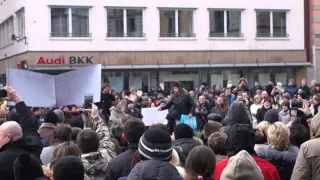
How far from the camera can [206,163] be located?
5230 millimetres

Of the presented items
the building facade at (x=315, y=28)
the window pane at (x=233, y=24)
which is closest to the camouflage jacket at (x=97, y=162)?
the window pane at (x=233, y=24)

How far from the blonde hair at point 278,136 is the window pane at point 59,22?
24827mm

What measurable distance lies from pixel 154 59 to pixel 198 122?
17.0m

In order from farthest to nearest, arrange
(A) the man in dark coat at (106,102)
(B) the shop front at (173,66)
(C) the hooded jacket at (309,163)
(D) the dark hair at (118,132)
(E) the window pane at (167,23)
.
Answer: (E) the window pane at (167,23) < (B) the shop front at (173,66) < (A) the man in dark coat at (106,102) < (D) the dark hair at (118,132) < (C) the hooded jacket at (309,163)

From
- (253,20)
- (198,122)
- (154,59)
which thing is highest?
(253,20)

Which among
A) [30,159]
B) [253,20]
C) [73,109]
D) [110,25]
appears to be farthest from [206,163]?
[253,20]

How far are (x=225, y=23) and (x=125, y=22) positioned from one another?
5.96m

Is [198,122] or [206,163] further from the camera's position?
[198,122]

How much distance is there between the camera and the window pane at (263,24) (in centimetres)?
3503

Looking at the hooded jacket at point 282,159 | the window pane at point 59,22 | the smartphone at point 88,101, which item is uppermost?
the window pane at point 59,22

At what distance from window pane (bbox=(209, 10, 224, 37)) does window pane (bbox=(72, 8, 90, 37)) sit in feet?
23.7

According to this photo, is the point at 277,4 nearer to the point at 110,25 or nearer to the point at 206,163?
the point at 110,25

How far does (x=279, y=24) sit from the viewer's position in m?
35.8

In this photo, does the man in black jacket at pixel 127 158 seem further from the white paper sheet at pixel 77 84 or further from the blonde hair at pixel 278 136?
the white paper sheet at pixel 77 84
